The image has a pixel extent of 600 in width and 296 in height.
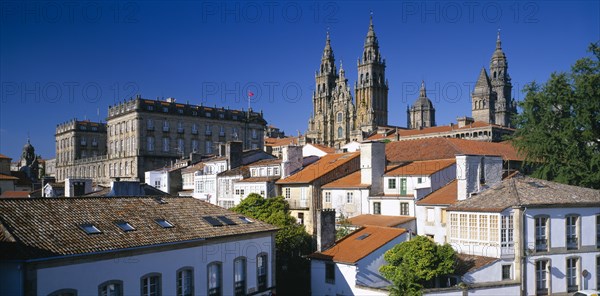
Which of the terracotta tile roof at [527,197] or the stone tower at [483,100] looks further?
the stone tower at [483,100]

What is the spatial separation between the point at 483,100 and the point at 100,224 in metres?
133

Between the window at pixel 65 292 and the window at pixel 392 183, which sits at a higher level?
the window at pixel 392 183

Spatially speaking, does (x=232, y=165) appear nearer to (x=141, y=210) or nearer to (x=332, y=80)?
(x=141, y=210)

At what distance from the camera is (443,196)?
3566cm

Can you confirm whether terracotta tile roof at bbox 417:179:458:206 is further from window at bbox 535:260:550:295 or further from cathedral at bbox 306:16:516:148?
cathedral at bbox 306:16:516:148

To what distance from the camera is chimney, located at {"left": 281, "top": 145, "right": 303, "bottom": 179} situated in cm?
4644

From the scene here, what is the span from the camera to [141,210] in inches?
978

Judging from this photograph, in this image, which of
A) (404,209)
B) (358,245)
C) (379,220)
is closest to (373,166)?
(404,209)

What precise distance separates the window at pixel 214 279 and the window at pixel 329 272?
7.79 m

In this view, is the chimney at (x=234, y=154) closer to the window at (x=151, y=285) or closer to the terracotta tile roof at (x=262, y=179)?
the terracotta tile roof at (x=262, y=179)

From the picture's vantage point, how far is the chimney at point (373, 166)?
133 ft

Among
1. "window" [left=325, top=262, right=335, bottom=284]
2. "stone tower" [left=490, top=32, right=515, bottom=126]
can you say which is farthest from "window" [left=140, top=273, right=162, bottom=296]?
"stone tower" [left=490, top=32, right=515, bottom=126]

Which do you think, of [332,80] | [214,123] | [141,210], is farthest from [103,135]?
[141,210]

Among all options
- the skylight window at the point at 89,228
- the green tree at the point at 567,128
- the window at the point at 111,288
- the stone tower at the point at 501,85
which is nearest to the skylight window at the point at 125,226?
the skylight window at the point at 89,228
